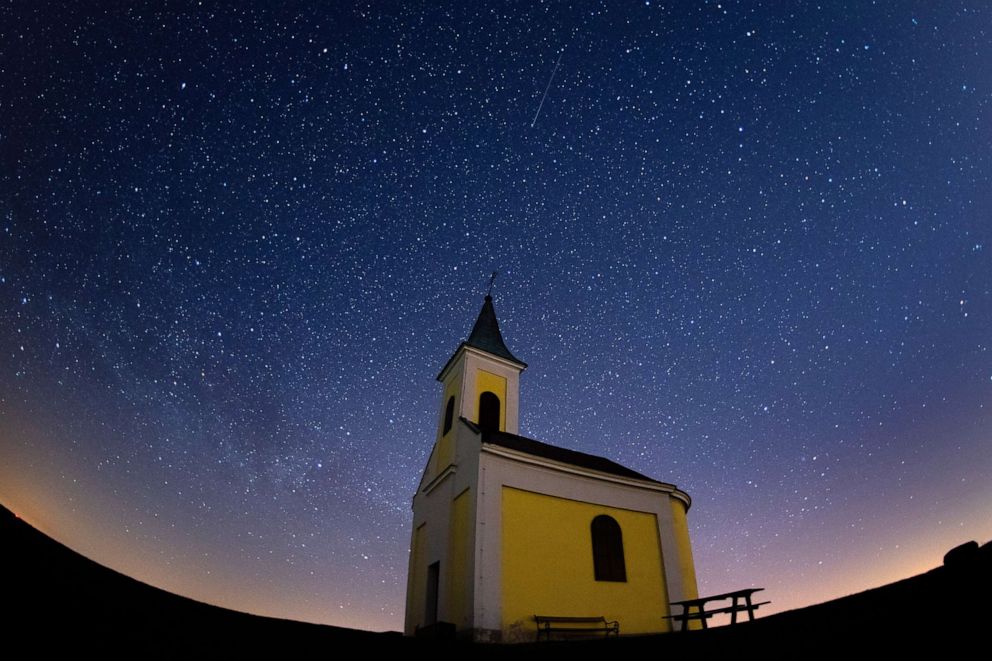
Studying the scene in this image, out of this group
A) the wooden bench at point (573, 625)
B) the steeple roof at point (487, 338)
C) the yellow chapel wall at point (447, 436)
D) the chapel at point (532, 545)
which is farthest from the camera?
the steeple roof at point (487, 338)

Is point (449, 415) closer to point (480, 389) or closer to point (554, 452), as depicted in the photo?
point (480, 389)

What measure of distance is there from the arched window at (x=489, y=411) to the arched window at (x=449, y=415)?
3.86ft

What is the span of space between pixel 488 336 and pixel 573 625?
1217cm

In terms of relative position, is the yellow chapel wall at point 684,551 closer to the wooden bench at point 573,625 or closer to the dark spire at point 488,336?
the wooden bench at point 573,625

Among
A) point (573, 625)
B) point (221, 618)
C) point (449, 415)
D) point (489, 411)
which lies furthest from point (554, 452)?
point (221, 618)

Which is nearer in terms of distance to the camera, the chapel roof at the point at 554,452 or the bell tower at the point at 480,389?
the chapel roof at the point at 554,452

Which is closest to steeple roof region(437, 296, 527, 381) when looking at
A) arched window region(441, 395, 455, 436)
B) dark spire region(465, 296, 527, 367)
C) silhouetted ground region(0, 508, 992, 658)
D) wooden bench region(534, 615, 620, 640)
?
dark spire region(465, 296, 527, 367)

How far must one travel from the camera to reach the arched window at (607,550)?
1331 cm

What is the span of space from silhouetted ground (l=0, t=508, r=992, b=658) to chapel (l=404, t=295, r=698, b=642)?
9.65m

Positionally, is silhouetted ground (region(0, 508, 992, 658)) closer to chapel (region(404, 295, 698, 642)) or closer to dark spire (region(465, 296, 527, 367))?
chapel (region(404, 295, 698, 642))

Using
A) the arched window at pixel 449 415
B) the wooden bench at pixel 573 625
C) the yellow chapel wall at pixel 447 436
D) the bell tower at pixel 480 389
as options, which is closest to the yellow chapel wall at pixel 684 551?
the wooden bench at pixel 573 625

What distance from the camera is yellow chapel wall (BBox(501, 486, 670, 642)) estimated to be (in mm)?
11969

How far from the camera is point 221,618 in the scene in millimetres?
2848

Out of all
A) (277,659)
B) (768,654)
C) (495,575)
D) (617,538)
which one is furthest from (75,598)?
(617,538)
